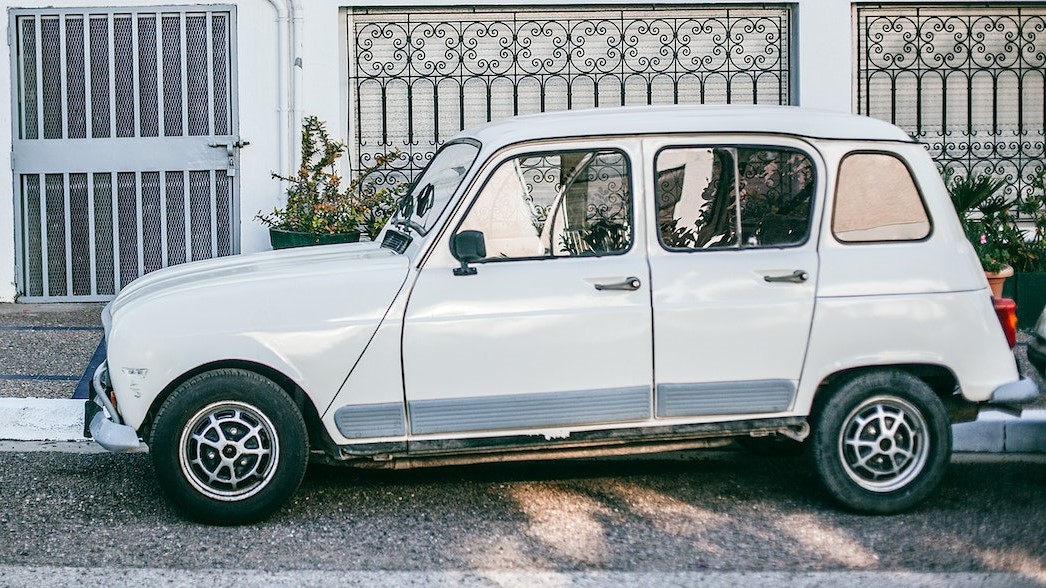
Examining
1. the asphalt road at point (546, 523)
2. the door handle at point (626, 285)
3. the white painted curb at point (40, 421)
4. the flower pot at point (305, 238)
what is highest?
the flower pot at point (305, 238)

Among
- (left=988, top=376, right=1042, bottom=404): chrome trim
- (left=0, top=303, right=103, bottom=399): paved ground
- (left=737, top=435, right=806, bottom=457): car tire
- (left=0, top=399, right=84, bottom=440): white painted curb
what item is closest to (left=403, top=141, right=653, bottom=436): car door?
(left=737, top=435, right=806, bottom=457): car tire

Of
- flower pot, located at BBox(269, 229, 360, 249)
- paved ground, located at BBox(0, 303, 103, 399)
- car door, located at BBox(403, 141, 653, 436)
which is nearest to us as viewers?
car door, located at BBox(403, 141, 653, 436)

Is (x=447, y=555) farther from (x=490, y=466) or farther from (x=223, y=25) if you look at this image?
(x=223, y=25)

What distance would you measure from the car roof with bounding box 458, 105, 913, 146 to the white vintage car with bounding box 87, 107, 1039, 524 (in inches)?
0.5

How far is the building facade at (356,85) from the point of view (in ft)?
36.0

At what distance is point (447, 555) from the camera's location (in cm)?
530

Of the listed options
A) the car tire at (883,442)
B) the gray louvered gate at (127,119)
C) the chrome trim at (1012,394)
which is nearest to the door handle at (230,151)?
the gray louvered gate at (127,119)

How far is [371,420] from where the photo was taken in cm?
561

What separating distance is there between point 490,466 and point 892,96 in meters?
6.02

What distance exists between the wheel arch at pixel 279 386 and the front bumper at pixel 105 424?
0.08 m

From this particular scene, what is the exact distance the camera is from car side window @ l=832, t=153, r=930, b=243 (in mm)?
5867

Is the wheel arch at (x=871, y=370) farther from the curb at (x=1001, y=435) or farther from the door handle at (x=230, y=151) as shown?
the door handle at (x=230, y=151)

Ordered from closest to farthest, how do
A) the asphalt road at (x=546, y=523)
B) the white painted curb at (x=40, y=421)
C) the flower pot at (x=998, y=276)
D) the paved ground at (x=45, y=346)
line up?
the asphalt road at (x=546, y=523) < the white painted curb at (x=40, y=421) < the paved ground at (x=45, y=346) < the flower pot at (x=998, y=276)

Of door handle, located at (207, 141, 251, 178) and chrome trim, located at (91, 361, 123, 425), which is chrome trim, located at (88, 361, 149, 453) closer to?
chrome trim, located at (91, 361, 123, 425)
